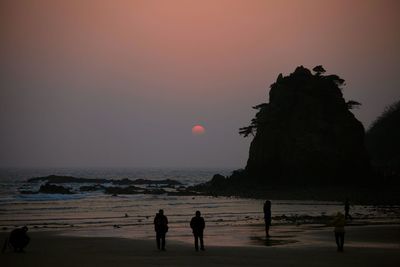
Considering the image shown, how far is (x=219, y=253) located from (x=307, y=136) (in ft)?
204

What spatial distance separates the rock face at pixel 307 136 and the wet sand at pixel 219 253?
51184mm

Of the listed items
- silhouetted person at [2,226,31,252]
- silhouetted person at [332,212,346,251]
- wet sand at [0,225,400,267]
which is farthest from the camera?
silhouetted person at [2,226,31,252]

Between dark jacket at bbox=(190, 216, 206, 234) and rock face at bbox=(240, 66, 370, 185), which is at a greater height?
rock face at bbox=(240, 66, 370, 185)

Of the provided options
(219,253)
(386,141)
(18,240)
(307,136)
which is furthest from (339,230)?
(386,141)

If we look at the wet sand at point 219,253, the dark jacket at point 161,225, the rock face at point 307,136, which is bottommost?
the wet sand at point 219,253

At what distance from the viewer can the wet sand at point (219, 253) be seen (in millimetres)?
17812

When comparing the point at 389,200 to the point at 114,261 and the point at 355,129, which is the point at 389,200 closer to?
the point at 355,129

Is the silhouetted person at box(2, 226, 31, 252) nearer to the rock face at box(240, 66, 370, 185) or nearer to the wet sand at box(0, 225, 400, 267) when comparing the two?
the wet sand at box(0, 225, 400, 267)

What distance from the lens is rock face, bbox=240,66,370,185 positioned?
78938mm

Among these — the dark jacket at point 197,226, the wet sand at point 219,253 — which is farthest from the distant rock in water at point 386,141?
the dark jacket at point 197,226

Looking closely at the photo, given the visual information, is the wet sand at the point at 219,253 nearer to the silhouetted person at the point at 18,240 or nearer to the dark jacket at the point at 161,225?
the silhouetted person at the point at 18,240

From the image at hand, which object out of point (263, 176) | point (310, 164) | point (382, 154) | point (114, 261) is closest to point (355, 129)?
point (310, 164)

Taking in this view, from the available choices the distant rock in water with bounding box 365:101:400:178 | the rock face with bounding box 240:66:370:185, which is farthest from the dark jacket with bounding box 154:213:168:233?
the distant rock in water with bounding box 365:101:400:178

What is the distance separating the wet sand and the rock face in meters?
51.2
